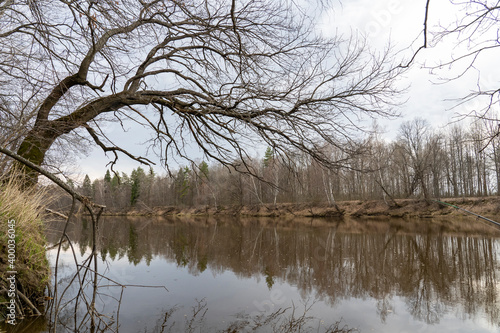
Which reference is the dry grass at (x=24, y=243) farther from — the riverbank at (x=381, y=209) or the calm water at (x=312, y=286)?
the riverbank at (x=381, y=209)

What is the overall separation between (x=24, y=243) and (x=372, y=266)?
8.25 m

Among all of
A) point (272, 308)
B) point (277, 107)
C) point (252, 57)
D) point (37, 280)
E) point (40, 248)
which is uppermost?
point (252, 57)

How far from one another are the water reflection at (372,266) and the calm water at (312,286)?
0.03 metres

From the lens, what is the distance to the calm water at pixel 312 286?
199 inches

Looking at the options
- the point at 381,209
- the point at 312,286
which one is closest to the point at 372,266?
the point at 312,286

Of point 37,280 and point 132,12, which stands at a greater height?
point 132,12

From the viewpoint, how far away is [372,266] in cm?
884

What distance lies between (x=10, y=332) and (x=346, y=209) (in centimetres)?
3130

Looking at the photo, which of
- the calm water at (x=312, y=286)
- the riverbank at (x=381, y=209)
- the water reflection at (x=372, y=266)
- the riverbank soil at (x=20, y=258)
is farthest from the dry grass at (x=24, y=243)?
the riverbank at (x=381, y=209)

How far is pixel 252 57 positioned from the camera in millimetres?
4105

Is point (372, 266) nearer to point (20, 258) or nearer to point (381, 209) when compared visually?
point (20, 258)

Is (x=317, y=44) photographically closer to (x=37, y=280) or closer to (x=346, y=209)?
(x=37, y=280)

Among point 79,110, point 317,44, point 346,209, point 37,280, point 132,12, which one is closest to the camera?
point 132,12

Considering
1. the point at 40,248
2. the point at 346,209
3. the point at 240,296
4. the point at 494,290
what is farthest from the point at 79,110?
the point at 346,209
